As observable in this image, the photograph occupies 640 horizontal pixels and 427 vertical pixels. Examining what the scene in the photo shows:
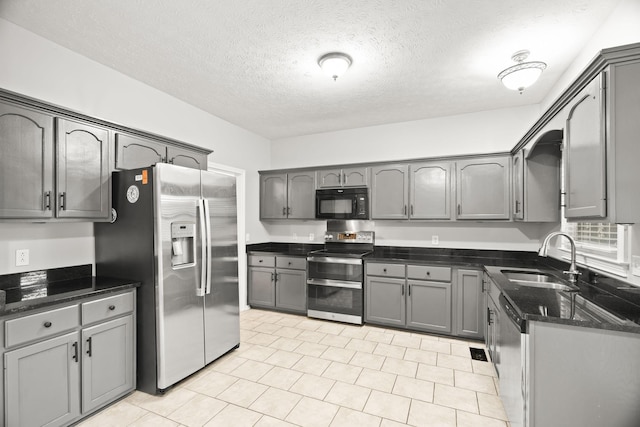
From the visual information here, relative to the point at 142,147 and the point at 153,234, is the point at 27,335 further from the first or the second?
the point at 142,147

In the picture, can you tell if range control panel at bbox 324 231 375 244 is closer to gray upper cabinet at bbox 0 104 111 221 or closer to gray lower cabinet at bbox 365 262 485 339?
gray lower cabinet at bbox 365 262 485 339

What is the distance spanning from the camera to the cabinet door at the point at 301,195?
4586 mm

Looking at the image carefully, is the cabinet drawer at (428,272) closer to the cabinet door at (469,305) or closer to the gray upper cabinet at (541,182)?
the cabinet door at (469,305)

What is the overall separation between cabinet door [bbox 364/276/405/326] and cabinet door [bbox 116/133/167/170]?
9.03ft

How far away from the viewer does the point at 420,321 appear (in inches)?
141

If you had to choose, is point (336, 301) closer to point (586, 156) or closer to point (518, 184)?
point (518, 184)

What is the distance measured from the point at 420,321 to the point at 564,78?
2869 mm

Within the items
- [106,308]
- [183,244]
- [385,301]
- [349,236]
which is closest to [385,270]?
[385,301]

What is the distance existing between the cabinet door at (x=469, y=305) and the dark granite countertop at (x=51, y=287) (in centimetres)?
322

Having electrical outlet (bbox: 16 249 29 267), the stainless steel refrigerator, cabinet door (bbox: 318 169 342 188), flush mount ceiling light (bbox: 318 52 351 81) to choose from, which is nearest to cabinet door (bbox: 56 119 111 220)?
the stainless steel refrigerator

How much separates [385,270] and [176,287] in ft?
7.80

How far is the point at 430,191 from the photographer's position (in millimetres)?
3881

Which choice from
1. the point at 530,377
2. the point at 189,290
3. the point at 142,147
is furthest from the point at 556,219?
the point at 142,147

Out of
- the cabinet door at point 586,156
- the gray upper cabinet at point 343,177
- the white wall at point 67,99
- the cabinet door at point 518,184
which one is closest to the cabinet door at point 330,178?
the gray upper cabinet at point 343,177
